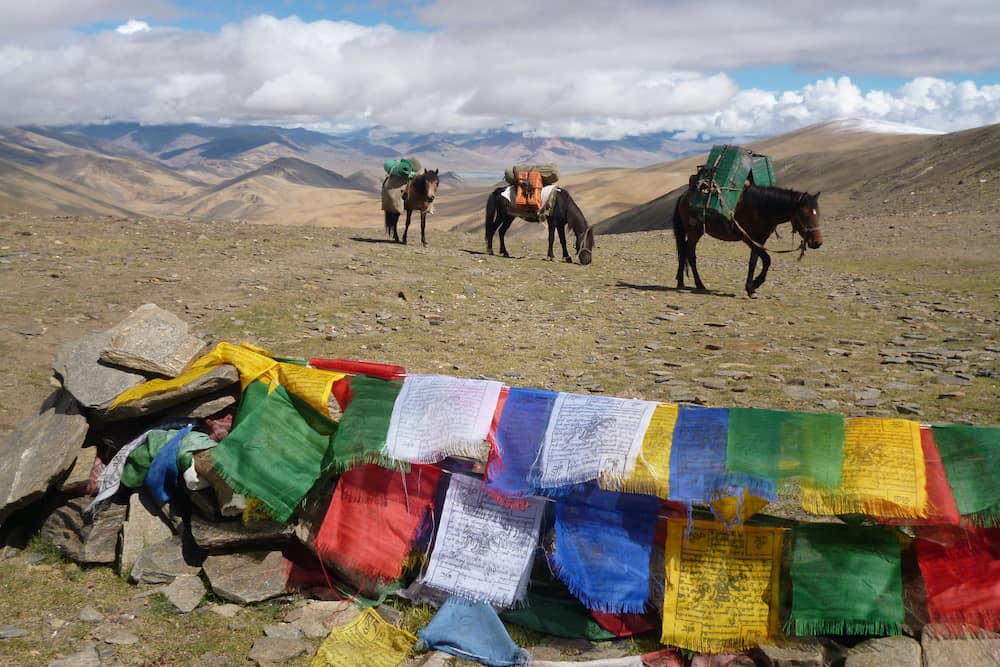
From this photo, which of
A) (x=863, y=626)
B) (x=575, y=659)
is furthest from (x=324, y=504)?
(x=863, y=626)

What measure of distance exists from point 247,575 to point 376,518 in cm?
104

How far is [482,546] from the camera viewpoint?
17.4 feet

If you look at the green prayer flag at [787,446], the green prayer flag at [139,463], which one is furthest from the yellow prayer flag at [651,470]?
the green prayer flag at [139,463]

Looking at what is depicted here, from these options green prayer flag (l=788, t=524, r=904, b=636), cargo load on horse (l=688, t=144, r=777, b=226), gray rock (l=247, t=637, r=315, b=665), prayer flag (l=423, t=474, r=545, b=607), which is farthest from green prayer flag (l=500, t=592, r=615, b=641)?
cargo load on horse (l=688, t=144, r=777, b=226)

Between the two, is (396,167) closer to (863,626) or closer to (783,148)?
(863,626)

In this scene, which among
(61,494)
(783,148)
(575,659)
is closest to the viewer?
(575,659)

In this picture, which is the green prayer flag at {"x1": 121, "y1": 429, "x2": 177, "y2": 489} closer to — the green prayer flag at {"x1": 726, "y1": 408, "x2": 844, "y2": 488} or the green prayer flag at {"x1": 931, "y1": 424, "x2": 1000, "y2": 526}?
the green prayer flag at {"x1": 726, "y1": 408, "x2": 844, "y2": 488}

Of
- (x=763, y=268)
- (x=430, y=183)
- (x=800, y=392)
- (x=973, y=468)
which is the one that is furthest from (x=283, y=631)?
(x=430, y=183)

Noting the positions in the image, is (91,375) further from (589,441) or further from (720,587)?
(720,587)

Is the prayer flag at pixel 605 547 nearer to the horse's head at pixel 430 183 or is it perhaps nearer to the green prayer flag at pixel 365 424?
the green prayer flag at pixel 365 424

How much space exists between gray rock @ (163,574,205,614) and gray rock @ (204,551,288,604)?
0.12 meters

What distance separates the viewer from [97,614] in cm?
528

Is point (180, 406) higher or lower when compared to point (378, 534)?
higher

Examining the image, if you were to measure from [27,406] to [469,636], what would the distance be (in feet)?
20.4
